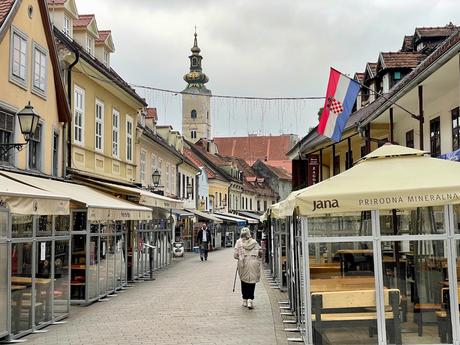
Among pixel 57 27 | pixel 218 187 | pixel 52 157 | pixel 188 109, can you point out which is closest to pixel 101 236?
pixel 52 157

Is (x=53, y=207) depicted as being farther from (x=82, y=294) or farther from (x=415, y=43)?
(x=415, y=43)

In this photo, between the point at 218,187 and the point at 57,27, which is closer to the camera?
the point at 57,27

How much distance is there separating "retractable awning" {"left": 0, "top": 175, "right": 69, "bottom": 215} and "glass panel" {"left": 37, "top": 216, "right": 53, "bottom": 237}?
2.54ft

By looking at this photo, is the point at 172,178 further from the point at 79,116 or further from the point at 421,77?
the point at 421,77

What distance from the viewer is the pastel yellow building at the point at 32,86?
47.9ft

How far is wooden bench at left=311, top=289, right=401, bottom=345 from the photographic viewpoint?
8.97 meters

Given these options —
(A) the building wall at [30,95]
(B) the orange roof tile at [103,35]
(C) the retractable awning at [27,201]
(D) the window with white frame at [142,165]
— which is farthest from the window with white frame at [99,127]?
(C) the retractable awning at [27,201]

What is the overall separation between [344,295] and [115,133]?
1712 centimetres

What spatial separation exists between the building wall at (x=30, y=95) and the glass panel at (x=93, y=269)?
2.57m

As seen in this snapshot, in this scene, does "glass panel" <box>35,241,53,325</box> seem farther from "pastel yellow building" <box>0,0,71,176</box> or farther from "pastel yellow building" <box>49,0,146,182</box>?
"pastel yellow building" <box>49,0,146,182</box>

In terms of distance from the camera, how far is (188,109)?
355 ft

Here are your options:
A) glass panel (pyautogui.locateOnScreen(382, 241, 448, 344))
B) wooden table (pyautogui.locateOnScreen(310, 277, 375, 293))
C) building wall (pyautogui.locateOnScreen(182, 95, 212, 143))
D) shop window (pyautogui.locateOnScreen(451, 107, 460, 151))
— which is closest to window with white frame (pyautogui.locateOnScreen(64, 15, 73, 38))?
shop window (pyautogui.locateOnScreen(451, 107, 460, 151))

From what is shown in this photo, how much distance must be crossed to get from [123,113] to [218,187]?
37.0 meters

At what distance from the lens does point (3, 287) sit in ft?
34.7
